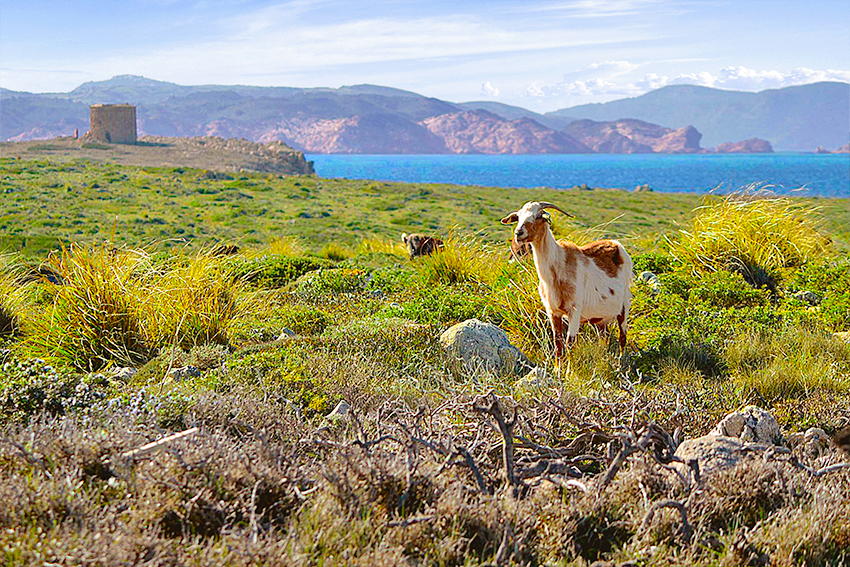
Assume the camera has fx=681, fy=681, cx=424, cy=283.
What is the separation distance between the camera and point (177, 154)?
69812 millimetres

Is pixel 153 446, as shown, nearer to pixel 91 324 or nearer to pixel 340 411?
pixel 340 411

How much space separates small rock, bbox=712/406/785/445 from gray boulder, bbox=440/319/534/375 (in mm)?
1986

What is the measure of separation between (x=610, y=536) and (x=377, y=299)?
17.5ft

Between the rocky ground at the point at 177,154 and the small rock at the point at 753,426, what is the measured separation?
2309 inches

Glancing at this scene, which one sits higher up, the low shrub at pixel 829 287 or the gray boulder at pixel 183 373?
the low shrub at pixel 829 287

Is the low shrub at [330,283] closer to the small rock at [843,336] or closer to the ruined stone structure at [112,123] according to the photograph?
the small rock at [843,336]

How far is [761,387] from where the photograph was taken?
4777mm

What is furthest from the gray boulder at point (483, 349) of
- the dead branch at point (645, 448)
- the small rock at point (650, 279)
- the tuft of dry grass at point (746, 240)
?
the tuft of dry grass at point (746, 240)

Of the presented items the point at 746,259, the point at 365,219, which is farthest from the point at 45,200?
the point at 746,259

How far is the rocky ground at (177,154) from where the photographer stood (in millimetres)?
60812

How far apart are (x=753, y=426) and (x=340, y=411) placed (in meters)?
2.46

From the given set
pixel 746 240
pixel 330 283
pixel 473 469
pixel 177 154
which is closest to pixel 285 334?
pixel 330 283

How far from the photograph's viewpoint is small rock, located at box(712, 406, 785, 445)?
3.83m

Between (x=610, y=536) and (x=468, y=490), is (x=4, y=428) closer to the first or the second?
(x=468, y=490)
